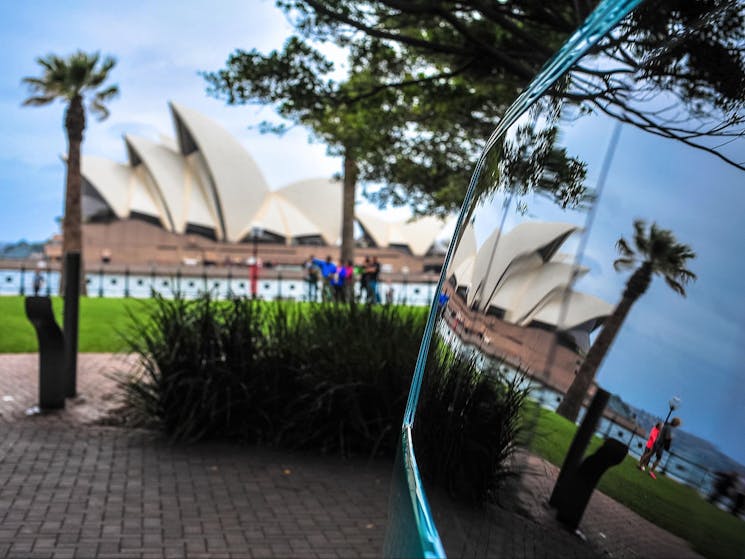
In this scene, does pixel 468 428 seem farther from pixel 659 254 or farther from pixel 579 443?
pixel 659 254

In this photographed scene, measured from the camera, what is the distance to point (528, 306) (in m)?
0.77

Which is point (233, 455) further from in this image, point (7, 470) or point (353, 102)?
point (353, 102)

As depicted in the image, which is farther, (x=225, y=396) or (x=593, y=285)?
(x=225, y=396)

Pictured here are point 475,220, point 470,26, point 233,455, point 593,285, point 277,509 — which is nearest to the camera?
point 593,285

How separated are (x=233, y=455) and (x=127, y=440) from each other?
101cm

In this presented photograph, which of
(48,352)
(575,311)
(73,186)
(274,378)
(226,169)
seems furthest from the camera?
(226,169)

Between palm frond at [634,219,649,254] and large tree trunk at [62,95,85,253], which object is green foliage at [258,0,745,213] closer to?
palm frond at [634,219,649,254]

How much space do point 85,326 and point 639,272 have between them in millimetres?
16689

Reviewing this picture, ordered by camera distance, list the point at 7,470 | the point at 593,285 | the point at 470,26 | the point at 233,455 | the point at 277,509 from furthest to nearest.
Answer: the point at 470,26, the point at 233,455, the point at 7,470, the point at 277,509, the point at 593,285

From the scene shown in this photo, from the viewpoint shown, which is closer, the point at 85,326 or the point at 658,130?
the point at 658,130

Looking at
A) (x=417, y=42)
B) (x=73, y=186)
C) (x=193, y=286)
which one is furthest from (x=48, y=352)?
(x=73, y=186)

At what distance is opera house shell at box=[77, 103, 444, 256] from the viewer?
4988 centimetres

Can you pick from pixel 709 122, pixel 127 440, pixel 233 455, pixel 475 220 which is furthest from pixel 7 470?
pixel 709 122

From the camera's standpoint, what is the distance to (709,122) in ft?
1.94
